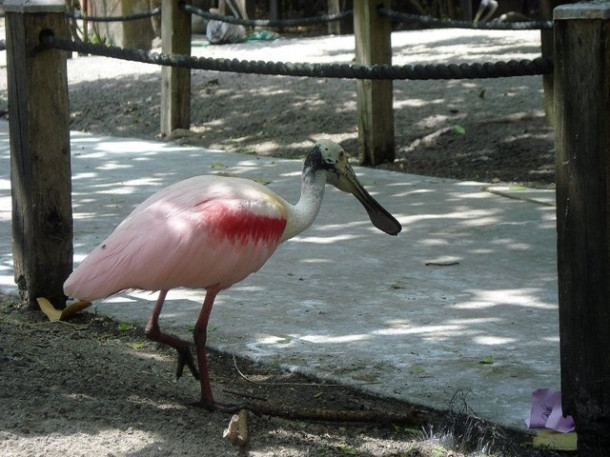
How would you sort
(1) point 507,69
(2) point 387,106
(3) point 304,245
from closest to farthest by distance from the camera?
1. (1) point 507,69
2. (3) point 304,245
3. (2) point 387,106

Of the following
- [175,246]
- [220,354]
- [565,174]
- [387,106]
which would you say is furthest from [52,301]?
[387,106]

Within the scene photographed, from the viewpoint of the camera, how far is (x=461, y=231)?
603 cm

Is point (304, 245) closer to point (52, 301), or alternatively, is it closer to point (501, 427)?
point (52, 301)

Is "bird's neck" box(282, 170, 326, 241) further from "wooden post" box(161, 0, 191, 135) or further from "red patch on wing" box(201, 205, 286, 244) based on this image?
"wooden post" box(161, 0, 191, 135)

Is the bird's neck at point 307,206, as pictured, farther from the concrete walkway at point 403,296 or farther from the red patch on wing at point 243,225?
the concrete walkway at point 403,296

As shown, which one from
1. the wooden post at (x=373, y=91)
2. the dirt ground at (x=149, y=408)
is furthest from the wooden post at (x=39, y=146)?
the wooden post at (x=373, y=91)

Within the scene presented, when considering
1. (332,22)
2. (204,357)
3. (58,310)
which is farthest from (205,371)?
(332,22)

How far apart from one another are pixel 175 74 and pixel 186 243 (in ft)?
19.1

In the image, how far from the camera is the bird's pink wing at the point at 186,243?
3.55 meters

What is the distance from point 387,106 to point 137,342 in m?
3.87

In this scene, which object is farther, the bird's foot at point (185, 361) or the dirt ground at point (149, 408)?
the bird's foot at point (185, 361)

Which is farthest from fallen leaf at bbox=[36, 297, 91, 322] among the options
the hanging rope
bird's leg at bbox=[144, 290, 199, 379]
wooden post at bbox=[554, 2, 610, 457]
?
wooden post at bbox=[554, 2, 610, 457]

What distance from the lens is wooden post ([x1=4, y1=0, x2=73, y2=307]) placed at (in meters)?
4.51

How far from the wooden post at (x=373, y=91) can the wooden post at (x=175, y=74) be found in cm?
180
